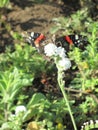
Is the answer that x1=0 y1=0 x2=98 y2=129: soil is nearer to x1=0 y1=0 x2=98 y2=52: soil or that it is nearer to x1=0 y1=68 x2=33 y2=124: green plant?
x1=0 y1=0 x2=98 y2=52: soil

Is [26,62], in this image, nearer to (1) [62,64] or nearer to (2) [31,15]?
(2) [31,15]

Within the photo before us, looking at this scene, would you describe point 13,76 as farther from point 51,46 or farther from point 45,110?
point 51,46

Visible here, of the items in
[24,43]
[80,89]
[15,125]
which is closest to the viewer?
[15,125]

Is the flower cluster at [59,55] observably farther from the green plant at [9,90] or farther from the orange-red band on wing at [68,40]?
the orange-red band on wing at [68,40]

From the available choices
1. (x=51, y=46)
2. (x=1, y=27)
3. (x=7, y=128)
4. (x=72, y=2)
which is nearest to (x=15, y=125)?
(x=7, y=128)

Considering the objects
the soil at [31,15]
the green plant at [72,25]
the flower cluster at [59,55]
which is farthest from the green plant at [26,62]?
the flower cluster at [59,55]

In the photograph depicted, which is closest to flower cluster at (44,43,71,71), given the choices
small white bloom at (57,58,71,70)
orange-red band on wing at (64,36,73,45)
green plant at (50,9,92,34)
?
small white bloom at (57,58,71,70)

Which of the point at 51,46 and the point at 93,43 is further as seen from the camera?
the point at 93,43

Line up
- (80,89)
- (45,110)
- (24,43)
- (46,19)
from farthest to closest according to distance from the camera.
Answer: (46,19) < (24,43) < (80,89) < (45,110)
